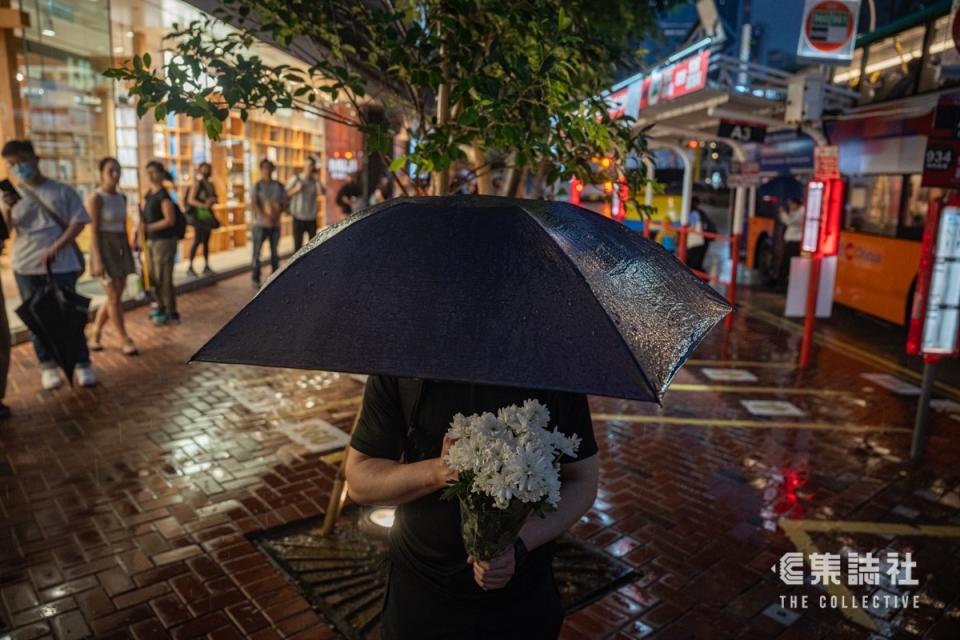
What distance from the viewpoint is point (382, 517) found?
4176 mm

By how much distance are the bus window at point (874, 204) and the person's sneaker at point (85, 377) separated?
464 inches

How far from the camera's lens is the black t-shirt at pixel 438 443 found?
1.98 meters

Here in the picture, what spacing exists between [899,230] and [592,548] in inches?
393

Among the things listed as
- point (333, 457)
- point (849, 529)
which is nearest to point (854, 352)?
point (849, 529)

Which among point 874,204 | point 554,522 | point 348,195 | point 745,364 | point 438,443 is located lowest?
point 745,364

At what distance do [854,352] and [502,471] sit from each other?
31.3ft

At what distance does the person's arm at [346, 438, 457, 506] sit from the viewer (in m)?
1.85

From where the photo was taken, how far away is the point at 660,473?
539 cm

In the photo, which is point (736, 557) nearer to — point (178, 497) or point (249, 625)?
point (249, 625)

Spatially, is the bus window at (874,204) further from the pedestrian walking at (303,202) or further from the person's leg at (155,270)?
the person's leg at (155,270)

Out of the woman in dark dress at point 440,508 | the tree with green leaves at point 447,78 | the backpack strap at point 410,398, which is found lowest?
the woman in dark dress at point 440,508

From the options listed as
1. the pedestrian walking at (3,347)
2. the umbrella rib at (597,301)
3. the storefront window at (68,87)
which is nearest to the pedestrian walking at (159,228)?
the storefront window at (68,87)

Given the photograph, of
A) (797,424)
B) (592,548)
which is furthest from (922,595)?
(797,424)

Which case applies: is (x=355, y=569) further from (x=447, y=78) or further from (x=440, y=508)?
(x=447, y=78)
